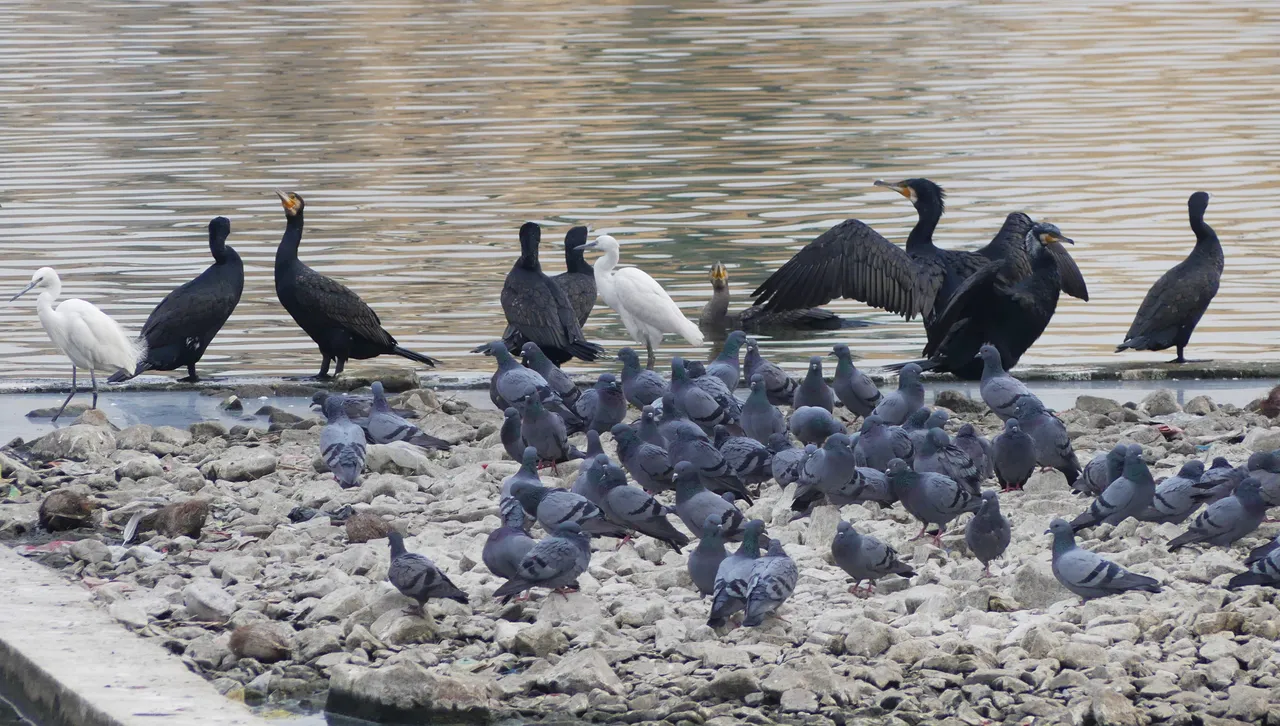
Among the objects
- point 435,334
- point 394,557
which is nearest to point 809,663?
point 394,557

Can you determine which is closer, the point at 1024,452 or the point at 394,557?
the point at 394,557

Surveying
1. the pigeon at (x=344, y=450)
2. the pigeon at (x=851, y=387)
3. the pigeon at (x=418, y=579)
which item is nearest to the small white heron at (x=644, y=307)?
→ the pigeon at (x=851, y=387)

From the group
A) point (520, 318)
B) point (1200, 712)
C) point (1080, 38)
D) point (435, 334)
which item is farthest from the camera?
point (1080, 38)

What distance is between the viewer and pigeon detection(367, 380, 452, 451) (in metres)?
9.64

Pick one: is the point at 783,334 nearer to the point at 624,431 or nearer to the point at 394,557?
the point at 624,431

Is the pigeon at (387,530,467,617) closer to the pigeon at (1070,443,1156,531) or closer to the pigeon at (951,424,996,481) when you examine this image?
the pigeon at (1070,443,1156,531)

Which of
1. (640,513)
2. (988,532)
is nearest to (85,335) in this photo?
(640,513)

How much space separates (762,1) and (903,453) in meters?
42.3

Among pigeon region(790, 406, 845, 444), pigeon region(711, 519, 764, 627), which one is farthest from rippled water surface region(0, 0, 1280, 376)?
pigeon region(711, 519, 764, 627)

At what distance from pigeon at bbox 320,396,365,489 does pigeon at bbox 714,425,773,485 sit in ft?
5.65

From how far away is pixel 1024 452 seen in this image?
326 inches

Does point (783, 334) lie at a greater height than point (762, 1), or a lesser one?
lesser

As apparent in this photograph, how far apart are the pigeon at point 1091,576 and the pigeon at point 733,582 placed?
3.56 ft

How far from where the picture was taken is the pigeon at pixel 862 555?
686cm
